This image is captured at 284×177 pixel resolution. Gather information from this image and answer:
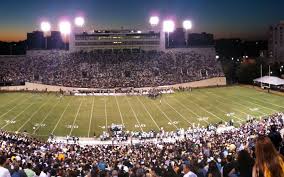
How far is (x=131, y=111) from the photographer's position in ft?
159

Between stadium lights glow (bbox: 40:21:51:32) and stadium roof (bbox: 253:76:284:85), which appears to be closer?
stadium roof (bbox: 253:76:284:85)

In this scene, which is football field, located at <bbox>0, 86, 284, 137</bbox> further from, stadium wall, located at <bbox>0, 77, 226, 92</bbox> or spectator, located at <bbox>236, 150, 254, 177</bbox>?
spectator, located at <bbox>236, 150, 254, 177</bbox>

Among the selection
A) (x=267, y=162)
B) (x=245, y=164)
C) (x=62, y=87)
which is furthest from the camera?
(x=62, y=87)

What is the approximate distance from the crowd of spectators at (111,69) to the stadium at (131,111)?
7.5 inches

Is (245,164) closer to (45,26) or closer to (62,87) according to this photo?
(62,87)

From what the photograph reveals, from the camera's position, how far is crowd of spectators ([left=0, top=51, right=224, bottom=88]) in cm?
7669

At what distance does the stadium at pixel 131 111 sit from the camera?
11.8 meters

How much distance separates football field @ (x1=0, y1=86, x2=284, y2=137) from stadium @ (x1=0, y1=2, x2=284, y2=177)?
11 cm

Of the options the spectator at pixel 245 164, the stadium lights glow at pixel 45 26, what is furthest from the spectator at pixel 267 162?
the stadium lights glow at pixel 45 26

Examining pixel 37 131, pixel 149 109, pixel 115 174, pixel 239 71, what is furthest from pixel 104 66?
pixel 115 174

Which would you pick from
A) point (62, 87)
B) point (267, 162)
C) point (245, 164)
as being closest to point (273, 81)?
point (62, 87)

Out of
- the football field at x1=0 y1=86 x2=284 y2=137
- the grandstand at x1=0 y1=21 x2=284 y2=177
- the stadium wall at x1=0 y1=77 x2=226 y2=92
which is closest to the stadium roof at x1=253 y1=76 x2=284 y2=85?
the grandstand at x1=0 y1=21 x2=284 y2=177

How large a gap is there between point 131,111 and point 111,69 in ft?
121

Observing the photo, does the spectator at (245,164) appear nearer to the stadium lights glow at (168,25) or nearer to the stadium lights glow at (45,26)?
the stadium lights glow at (45,26)
